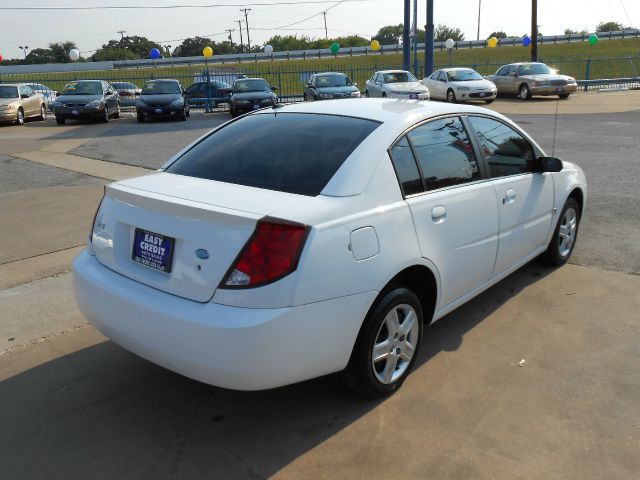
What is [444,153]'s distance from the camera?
3.73m

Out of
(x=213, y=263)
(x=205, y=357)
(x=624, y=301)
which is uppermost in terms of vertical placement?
(x=213, y=263)

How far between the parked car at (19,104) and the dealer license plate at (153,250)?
19776 mm

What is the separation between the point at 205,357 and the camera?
2.65m

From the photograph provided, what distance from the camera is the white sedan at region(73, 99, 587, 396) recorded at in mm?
2656

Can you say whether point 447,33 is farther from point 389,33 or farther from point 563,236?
point 563,236

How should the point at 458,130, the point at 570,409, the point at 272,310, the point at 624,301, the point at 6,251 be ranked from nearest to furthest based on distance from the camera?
the point at 272,310 → the point at 570,409 → the point at 458,130 → the point at 624,301 → the point at 6,251

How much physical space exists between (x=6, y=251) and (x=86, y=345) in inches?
104

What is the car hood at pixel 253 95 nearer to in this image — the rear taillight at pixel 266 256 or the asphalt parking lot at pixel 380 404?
the asphalt parking lot at pixel 380 404

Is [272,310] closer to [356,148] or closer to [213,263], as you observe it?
[213,263]

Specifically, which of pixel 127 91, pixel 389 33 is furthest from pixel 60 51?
pixel 127 91

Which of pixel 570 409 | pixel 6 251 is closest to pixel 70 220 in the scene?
pixel 6 251

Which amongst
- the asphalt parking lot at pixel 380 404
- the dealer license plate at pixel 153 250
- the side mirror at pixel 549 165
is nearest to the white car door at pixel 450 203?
the asphalt parking lot at pixel 380 404

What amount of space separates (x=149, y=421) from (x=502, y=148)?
304 cm

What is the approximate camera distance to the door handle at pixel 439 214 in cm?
342
